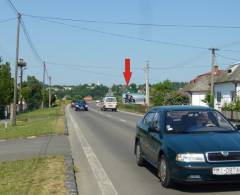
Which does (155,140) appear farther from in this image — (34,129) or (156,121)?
(34,129)

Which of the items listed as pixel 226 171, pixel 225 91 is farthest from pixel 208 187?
pixel 225 91

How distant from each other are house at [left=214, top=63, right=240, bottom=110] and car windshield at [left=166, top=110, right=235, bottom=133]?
44930 millimetres

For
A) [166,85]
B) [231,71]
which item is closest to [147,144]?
[231,71]

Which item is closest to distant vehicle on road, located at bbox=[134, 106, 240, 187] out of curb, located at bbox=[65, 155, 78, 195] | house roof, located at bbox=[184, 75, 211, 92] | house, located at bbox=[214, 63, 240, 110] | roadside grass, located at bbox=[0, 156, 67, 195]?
curb, located at bbox=[65, 155, 78, 195]

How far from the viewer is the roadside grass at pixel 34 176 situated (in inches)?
354

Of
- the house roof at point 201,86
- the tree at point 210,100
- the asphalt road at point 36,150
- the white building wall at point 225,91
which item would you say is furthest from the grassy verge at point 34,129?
the house roof at point 201,86

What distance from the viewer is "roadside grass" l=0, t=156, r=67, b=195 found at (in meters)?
8.98

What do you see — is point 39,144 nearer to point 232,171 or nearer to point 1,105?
point 232,171

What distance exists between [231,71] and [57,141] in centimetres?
4344

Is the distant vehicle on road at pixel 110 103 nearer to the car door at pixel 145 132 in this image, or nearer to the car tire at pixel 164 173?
the car door at pixel 145 132

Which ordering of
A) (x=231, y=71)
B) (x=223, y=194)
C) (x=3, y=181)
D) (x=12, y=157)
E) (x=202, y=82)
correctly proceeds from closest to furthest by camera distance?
(x=223, y=194) < (x=3, y=181) < (x=12, y=157) < (x=231, y=71) < (x=202, y=82)

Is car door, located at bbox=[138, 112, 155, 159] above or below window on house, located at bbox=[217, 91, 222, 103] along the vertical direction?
below

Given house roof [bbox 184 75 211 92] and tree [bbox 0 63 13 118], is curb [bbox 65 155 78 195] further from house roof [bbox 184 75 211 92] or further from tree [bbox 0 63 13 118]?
house roof [bbox 184 75 211 92]

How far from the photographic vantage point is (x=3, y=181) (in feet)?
33.2
